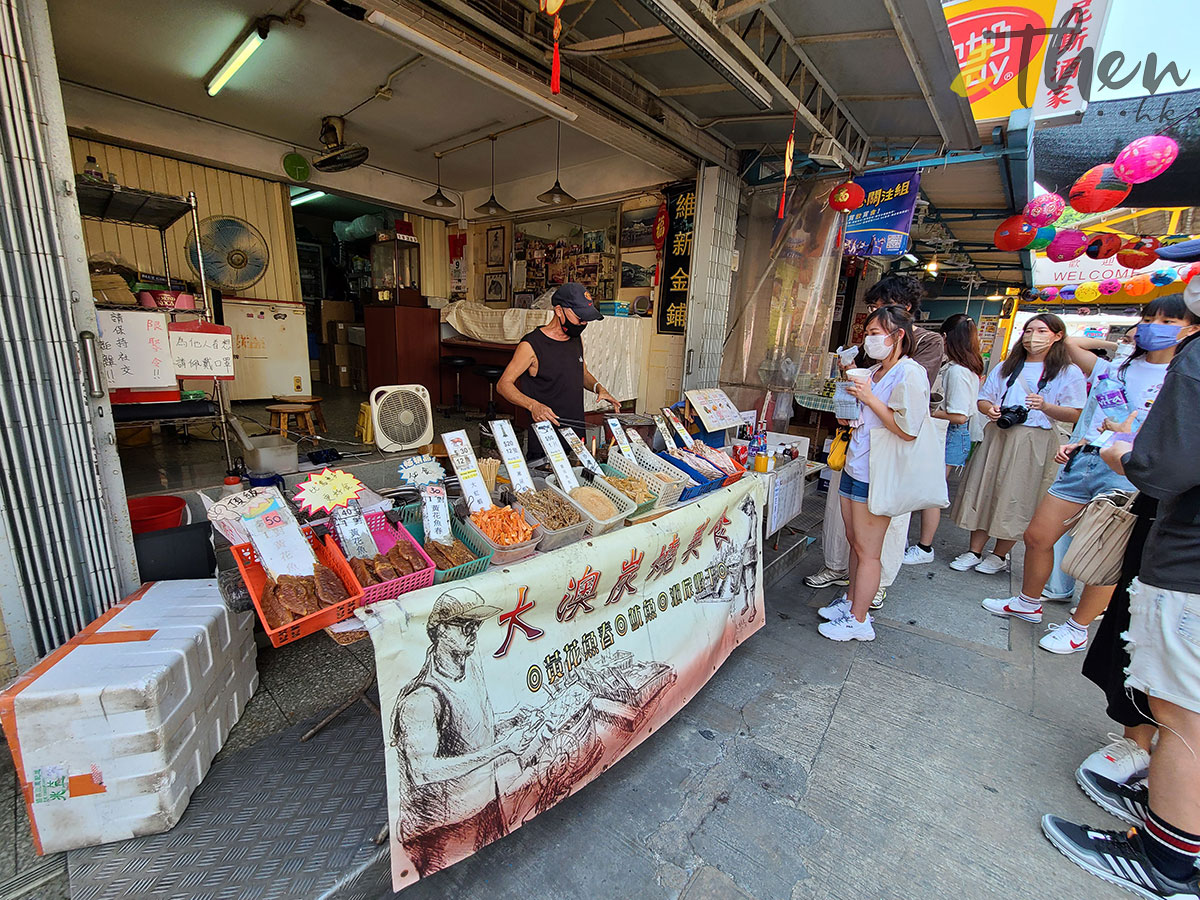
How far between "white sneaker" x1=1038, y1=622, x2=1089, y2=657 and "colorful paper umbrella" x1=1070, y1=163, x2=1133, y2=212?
15.7 ft

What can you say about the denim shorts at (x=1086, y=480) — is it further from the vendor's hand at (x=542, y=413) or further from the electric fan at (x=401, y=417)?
the electric fan at (x=401, y=417)

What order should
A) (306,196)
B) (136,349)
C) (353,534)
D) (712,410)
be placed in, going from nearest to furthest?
(353,534) → (136,349) → (712,410) → (306,196)

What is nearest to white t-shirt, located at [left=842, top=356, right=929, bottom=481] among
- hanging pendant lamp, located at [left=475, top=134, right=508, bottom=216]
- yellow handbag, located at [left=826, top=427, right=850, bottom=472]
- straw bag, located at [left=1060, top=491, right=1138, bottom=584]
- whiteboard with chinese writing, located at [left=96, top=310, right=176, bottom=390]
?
yellow handbag, located at [left=826, top=427, right=850, bottom=472]

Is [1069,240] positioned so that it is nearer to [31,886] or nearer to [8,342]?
[8,342]

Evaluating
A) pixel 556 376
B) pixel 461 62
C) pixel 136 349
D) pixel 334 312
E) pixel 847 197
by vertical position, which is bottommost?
pixel 556 376

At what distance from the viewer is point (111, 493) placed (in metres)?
2.03

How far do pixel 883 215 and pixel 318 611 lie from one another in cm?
631

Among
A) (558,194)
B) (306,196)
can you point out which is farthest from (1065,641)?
(306,196)

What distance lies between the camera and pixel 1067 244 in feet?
21.4

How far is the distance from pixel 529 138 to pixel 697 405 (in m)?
5.28

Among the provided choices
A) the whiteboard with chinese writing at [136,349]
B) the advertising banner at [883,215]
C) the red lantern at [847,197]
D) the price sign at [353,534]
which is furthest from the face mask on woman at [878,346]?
the whiteboard with chinese writing at [136,349]

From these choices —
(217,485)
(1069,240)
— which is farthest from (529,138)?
(1069,240)

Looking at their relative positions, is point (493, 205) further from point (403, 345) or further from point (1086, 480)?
point (1086, 480)

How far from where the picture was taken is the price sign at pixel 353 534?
1.84m
